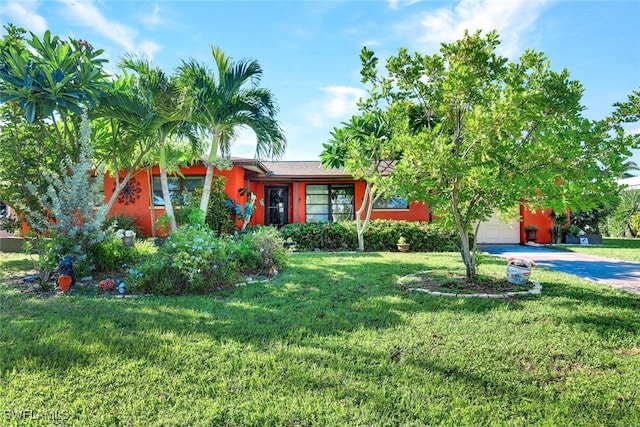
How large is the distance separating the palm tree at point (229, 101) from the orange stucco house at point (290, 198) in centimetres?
403

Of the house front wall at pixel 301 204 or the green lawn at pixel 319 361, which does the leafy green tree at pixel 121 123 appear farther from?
the house front wall at pixel 301 204

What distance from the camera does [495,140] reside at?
5609mm

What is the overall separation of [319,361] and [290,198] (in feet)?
43.5

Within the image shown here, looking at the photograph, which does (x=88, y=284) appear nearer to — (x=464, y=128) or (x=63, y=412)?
(x=63, y=412)

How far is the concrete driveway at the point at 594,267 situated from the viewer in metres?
6.81

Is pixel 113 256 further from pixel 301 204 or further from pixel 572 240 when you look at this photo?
pixel 572 240

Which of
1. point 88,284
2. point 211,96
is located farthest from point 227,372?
point 211,96

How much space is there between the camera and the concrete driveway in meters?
6.81

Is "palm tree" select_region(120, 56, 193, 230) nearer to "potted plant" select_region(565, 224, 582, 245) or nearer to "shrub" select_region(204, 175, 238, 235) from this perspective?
"shrub" select_region(204, 175, 238, 235)

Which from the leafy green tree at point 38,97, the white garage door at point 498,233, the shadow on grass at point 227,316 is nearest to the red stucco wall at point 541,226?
the white garage door at point 498,233

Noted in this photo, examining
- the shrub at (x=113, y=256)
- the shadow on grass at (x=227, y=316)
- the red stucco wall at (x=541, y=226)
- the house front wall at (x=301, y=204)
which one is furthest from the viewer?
the house front wall at (x=301, y=204)

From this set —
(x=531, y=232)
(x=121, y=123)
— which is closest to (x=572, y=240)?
(x=531, y=232)

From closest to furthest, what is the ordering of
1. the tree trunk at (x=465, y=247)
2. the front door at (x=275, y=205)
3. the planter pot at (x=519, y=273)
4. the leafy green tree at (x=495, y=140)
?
the leafy green tree at (x=495, y=140), the planter pot at (x=519, y=273), the tree trunk at (x=465, y=247), the front door at (x=275, y=205)

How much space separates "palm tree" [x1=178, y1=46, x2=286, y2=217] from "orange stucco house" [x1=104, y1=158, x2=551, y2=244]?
4027 mm
